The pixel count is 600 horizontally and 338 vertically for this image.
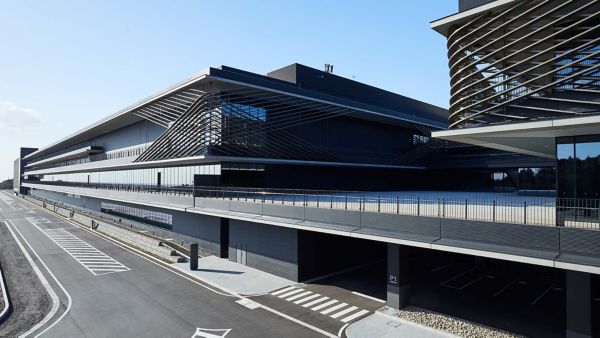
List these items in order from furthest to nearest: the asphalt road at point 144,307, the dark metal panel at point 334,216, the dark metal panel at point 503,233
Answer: the dark metal panel at point 334,216 → the asphalt road at point 144,307 → the dark metal panel at point 503,233

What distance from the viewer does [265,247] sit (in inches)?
1022

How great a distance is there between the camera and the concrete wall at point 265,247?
938 inches

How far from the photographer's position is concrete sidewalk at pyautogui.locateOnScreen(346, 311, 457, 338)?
15.6 m

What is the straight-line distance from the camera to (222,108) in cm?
3284

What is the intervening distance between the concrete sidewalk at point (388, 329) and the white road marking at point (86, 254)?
18958 mm

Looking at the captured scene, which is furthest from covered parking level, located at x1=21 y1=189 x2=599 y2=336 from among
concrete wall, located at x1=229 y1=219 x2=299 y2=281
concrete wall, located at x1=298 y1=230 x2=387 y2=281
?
concrete wall, located at x1=298 y1=230 x2=387 y2=281

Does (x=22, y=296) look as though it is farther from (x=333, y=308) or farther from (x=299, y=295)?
(x=333, y=308)

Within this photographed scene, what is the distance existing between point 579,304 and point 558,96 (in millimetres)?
8657

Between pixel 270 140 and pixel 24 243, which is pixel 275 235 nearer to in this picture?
pixel 270 140

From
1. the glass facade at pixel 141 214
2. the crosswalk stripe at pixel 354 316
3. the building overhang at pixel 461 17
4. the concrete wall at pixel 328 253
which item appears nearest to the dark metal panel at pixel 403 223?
the crosswalk stripe at pixel 354 316

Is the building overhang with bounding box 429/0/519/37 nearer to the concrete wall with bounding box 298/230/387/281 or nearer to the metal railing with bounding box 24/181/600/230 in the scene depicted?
the metal railing with bounding box 24/181/600/230

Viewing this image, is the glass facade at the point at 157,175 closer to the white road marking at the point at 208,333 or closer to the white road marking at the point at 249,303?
the white road marking at the point at 249,303

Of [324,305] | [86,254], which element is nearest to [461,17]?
[324,305]

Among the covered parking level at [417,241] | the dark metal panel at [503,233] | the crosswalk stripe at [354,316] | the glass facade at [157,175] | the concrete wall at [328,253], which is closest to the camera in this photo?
the covered parking level at [417,241]
